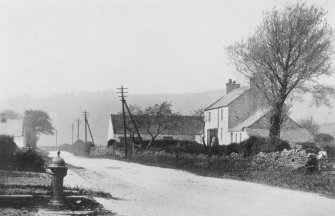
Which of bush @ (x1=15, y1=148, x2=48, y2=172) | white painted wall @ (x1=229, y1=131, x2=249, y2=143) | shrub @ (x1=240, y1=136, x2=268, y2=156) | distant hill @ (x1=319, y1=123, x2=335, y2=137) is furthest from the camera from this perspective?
distant hill @ (x1=319, y1=123, x2=335, y2=137)

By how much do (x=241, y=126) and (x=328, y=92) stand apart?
639 inches

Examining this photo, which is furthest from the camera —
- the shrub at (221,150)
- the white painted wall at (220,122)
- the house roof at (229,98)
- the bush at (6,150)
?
the house roof at (229,98)

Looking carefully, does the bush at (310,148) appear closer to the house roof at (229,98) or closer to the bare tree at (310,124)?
the house roof at (229,98)

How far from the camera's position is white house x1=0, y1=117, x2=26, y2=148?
207ft

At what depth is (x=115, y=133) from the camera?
71.4 m

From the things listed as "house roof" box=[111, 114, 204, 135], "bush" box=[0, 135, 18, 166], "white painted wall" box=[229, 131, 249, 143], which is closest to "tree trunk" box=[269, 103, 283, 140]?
"white painted wall" box=[229, 131, 249, 143]

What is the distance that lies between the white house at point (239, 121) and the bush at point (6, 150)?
89.8 ft

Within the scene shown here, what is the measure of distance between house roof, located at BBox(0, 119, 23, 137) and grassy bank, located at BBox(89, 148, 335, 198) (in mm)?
33865

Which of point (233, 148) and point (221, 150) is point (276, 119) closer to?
point (233, 148)

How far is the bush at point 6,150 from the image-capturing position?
21.0 m

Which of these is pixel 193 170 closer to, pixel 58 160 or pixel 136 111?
pixel 58 160

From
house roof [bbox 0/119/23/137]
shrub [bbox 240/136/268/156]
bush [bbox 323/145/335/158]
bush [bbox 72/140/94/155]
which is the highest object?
house roof [bbox 0/119/23/137]

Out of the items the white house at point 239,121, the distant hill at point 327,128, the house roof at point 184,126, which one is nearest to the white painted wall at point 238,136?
the white house at point 239,121

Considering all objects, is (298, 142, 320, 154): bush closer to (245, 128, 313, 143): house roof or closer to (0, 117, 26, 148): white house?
(245, 128, 313, 143): house roof
